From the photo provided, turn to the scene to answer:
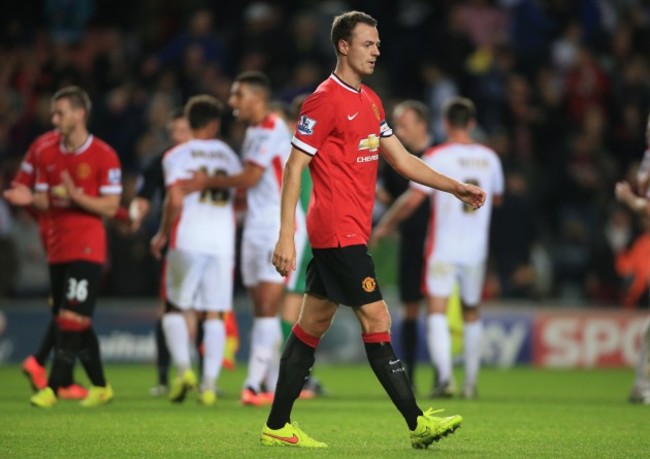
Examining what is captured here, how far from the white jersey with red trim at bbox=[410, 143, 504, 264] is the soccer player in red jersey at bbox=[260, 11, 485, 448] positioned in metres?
4.37

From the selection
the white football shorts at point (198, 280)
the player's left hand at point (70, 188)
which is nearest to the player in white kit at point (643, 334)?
the white football shorts at point (198, 280)

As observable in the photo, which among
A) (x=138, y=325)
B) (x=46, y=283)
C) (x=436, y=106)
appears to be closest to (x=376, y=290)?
(x=138, y=325)

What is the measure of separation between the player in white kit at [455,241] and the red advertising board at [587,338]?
17.6ft

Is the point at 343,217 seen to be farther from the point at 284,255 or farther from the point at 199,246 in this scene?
the point at 199,246

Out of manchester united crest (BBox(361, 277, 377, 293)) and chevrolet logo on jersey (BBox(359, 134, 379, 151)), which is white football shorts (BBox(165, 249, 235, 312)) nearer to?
chevrolet logo on jersey (BBox(359, 134, 379, 151))

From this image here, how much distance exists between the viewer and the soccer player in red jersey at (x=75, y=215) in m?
10.8

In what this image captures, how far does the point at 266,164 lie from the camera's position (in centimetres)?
1132

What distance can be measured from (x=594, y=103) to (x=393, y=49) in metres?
3.17

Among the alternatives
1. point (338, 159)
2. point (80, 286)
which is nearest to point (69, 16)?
point (80, 286)

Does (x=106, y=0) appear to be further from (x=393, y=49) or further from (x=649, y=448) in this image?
(x=649, y=448)

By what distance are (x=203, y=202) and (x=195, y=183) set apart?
0.29 m

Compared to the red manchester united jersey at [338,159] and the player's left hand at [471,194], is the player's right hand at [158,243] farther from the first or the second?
the player's left hand at [471,194]

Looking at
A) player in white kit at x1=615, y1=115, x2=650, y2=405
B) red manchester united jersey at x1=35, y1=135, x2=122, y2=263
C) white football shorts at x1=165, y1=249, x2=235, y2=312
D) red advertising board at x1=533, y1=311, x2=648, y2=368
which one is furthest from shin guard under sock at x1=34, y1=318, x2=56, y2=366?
red advertising board at x1=533, y1=311, x2=648, y2=368

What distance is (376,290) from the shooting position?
798cm
